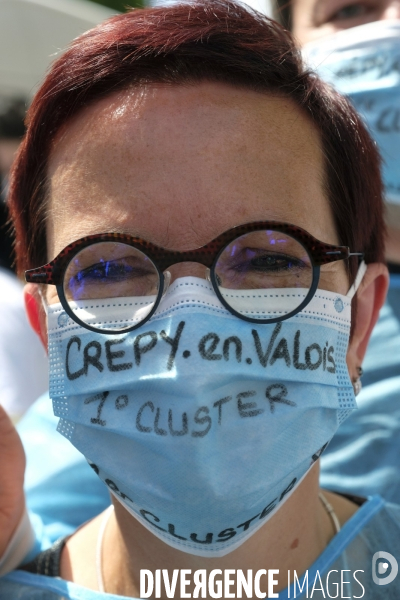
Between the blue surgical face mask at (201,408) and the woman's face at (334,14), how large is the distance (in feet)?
6.13

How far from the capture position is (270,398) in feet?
4.91

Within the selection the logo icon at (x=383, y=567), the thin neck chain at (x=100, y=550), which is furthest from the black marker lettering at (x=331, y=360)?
the thin neck chain at (x=100, y=550)

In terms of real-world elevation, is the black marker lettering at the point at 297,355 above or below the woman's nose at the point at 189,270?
below

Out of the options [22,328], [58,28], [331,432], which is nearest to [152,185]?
[331,432]

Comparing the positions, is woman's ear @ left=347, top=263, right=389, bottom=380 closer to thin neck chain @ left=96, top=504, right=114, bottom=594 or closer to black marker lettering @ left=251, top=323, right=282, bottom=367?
black marker lettering @ left=251, top=323, right=282, bottom=367

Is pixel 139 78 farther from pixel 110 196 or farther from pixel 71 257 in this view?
pixel 71 257

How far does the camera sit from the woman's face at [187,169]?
61.1 inches

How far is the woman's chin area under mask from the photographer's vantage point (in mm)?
1679

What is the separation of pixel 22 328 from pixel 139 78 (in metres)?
1.89

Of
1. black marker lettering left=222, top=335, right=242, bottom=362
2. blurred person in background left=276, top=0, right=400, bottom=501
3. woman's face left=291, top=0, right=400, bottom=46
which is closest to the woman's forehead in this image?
black marker lettering left=222, top=335, right=242, bottom=362

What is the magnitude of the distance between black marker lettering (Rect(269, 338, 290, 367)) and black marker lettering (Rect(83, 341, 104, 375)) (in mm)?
408

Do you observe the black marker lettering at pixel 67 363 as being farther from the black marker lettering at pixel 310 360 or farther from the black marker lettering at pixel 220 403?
the black marker lettering at pixel 310 360

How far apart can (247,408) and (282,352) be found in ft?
0.53
